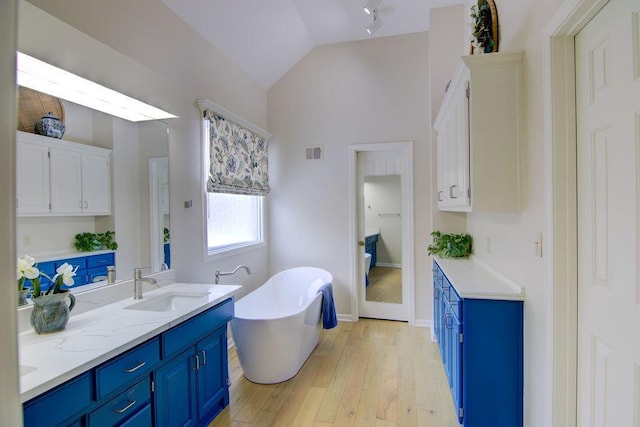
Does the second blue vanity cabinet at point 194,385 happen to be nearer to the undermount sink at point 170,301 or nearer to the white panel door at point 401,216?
the undermount sink at point 170,301

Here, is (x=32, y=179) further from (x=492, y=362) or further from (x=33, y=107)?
(x=492, y=362)

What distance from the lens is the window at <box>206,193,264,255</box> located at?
10.3 feet

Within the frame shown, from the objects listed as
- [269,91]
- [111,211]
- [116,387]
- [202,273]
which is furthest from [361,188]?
[116,387]

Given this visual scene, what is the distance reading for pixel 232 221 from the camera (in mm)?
3521

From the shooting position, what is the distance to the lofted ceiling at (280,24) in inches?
107

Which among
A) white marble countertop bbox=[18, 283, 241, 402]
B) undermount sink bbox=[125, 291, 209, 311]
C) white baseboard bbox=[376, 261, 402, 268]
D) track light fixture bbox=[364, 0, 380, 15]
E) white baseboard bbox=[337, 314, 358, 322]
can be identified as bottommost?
white baseboard bbox=[337, 314, 358, 322]

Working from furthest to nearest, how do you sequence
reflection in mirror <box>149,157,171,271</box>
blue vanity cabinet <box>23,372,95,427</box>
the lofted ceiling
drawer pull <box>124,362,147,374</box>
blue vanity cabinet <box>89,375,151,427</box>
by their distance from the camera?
the lofted ceiling, reflection in mirror <box>149,157,171,271</box>, drawer pull <box>124,362,147,374</box>, blue vanity cabinet <box>89,375,151,427</box>, blue vanity cabinet <box>23,372,95,427</box>

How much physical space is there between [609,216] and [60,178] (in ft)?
8.31

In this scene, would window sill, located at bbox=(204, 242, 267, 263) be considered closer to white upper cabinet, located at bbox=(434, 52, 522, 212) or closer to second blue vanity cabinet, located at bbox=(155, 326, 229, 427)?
second blue vanity cabinet, located at bbox=(155, 326, 229, 427)

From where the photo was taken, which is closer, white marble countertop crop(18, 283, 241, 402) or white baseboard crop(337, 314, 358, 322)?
white marble countertop crop(18, 283, 241, 402)

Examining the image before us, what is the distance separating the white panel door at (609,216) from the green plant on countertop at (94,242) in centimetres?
253

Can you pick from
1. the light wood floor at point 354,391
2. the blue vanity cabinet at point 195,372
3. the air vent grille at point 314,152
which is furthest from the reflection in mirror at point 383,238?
the blue vanity cabinet at point 195,372

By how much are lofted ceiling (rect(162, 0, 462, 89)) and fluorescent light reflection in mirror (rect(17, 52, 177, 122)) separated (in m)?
0.94

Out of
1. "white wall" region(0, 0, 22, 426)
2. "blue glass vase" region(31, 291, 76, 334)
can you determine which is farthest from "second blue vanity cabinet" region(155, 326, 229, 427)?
"white wall" region(0, 0, 22, 426)
